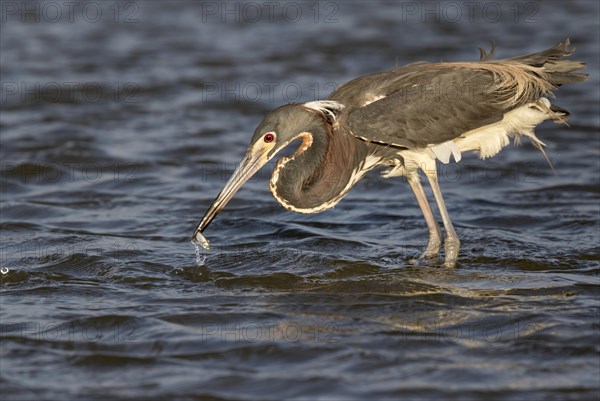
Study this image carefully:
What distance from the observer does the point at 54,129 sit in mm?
15742

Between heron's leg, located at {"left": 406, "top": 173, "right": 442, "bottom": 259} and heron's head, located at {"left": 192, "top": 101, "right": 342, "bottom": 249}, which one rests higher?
heron's head, located at {"left": 192, "top": 101, "right": 342, "bottom": 249}

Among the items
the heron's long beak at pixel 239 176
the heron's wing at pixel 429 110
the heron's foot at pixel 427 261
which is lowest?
the heron's foot at pixel 427 261

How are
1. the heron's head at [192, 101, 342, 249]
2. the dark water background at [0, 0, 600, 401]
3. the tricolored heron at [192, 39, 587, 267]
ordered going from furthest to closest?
the tricolored heron at [192, 39, 587, 267]
the heron's head at [192, 101, 342, 249]
the dark water background at [0, 0, 600, 401]

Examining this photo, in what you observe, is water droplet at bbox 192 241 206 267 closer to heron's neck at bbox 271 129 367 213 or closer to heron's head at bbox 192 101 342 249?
heron's head at bbox 192 101 342 249

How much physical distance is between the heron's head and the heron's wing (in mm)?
483

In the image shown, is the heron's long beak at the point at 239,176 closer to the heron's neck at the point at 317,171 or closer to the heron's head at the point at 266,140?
the heron's head at the point at 266,140

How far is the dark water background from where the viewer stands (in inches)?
294

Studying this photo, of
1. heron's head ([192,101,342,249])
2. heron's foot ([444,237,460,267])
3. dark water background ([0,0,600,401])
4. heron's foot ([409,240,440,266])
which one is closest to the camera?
dark water background ([0,0,600,401])

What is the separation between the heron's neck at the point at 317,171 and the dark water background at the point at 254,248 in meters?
0.70

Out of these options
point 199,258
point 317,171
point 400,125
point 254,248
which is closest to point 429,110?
point 400,125

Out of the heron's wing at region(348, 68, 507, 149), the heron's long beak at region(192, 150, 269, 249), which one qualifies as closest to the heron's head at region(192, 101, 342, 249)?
the heron's long beak at region(192, 150, 269, 249)

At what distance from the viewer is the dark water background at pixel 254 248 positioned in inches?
294

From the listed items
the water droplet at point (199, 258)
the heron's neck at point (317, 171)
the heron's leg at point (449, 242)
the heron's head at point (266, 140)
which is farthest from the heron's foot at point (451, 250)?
the water droplet at point (199, 258)

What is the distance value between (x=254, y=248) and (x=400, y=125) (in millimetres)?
2132
